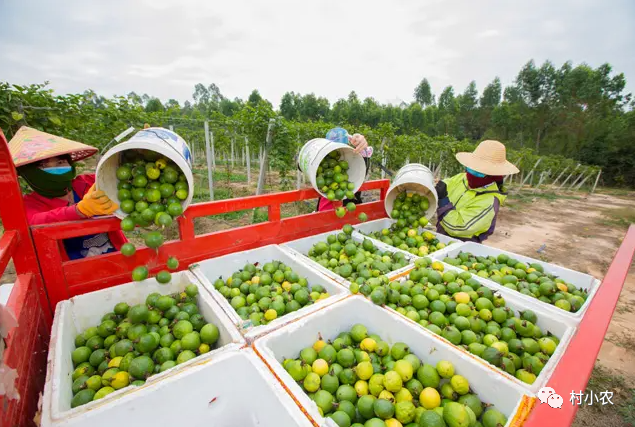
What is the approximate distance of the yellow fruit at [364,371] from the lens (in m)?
1.88

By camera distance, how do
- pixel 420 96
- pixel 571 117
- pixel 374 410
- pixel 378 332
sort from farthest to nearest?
pixel 420 96 → pixel 571 117 → pixel 378 332 → pixel 374 410

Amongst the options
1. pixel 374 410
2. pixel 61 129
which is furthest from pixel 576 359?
pixel 61 129

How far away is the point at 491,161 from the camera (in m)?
3.68

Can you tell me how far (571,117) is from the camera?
41.0 meters

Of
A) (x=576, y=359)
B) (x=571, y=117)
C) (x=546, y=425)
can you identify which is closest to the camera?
(x=546, y=425)

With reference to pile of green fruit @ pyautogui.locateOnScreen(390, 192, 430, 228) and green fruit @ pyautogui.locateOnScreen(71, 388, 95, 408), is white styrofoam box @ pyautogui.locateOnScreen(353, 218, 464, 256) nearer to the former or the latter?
pile of green fruit @ pyautogui.locateOnScreen(390, 192, 430, 228)

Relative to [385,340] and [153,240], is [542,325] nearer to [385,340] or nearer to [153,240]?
[385,340]

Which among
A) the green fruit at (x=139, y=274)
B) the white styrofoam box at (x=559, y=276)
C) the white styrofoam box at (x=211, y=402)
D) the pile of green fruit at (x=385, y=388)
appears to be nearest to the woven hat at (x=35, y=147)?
the green fruit at (x=139, y=274)

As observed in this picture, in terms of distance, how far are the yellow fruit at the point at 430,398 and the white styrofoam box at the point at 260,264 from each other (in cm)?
87

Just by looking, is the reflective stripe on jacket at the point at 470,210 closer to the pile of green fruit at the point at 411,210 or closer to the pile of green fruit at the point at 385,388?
the pile of green fruit at the point at 411,210

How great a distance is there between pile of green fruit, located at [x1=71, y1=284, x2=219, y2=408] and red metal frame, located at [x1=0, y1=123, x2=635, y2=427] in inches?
8.8

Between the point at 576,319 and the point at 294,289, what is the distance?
209 cm

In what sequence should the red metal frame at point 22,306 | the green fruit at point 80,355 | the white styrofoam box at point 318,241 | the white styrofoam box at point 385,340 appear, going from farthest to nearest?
the white styrofoam box at point 318,241 → the green fruit at point 80,355 → the white styrofoam box at point 385,340 → the red metal frame at point 22,306

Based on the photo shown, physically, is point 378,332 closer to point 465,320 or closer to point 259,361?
point 465,320
